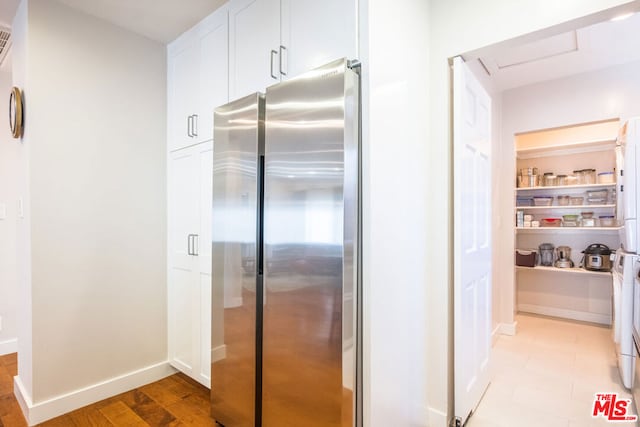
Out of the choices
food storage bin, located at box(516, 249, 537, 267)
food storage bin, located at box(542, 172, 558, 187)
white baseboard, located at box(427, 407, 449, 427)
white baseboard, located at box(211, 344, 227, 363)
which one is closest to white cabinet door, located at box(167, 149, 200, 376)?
white baseboard, located at box(211, 344, 227, 363)

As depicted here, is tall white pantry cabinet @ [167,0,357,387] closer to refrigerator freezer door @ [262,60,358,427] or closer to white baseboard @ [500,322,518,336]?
refrigerator freezer door @ [262,60,358,427]

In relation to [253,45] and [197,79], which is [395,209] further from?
[197,79]

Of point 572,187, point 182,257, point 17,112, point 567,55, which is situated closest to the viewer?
point 17,112

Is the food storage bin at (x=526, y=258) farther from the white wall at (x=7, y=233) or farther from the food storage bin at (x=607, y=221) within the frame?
the white wall at (x=7, y=233)

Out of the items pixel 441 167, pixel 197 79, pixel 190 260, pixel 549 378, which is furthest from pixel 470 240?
pixel 197 79

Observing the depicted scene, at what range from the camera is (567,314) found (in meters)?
3.93

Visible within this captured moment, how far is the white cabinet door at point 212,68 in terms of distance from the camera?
6.61 ft

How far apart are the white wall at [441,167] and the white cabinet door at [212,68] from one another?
4.04 feet

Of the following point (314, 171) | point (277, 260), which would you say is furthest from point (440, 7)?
point (277, 260)

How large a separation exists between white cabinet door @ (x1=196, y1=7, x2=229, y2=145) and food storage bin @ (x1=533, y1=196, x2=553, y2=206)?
4.09 metres

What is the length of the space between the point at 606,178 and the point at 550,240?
941 millimetres

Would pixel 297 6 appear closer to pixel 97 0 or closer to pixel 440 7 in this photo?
pixel 440 7

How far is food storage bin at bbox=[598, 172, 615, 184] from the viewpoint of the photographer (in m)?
3.60

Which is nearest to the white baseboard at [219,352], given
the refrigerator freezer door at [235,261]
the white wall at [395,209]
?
the refrigerator freezer door at [235,261]
